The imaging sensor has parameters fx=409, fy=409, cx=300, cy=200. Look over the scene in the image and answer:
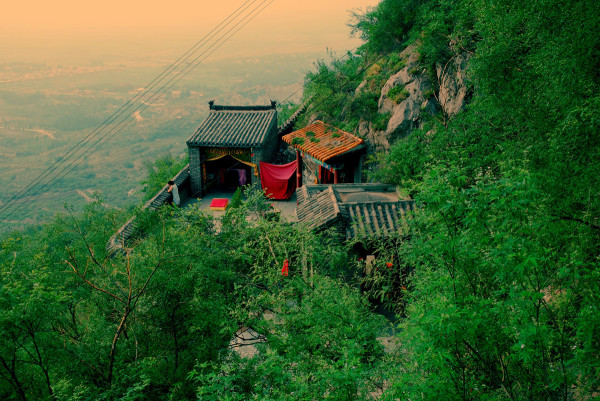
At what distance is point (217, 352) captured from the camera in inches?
215

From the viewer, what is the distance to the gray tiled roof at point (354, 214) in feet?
30.2

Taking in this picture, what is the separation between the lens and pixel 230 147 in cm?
1922

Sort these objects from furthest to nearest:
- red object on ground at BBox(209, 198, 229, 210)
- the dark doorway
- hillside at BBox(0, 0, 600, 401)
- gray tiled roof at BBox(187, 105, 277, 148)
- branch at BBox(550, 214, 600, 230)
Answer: the dark doorway
gray tiled roof at BBox(187, 105, 277, 148)
red object on ground at BBox(209, 198, 229, 210)
branch at BBox(550, 214, 600, 230)
hillside at BBox(0, 0, 600, 401)

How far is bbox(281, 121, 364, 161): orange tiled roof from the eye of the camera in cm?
1464

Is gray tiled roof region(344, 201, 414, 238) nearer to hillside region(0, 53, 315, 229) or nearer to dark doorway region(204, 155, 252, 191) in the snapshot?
dark doorway region(204, 155, 252, 191)

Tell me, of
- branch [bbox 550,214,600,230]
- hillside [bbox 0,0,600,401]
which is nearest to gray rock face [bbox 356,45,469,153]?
hillside [bbox 0,0,600,401]

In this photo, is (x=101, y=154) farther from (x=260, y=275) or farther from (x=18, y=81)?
(x=260, y=275)

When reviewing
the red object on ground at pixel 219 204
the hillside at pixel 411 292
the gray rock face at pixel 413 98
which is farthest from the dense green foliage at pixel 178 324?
the red object on ground at pixel 219 204

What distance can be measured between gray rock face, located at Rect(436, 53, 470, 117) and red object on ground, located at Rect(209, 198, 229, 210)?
9.85 metres

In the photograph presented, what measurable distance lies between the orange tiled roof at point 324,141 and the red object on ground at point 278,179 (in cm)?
202

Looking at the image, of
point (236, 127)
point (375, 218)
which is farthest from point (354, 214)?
point (236, 127)

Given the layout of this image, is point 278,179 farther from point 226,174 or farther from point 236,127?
point 236,127

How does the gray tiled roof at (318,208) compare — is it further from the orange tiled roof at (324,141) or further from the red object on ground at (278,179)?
the red object on ground at (278,179)

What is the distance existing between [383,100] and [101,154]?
165 ft
